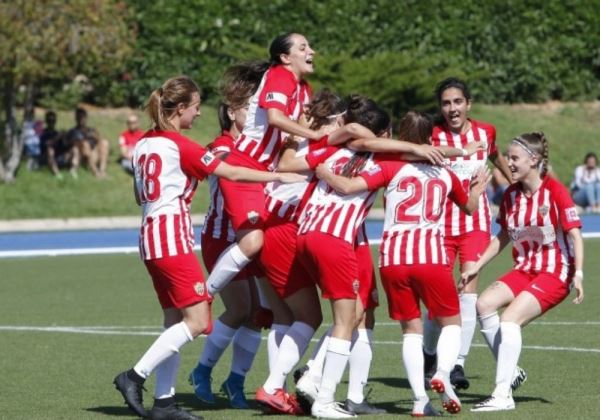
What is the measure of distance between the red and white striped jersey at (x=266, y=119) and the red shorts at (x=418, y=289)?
1.15 meters

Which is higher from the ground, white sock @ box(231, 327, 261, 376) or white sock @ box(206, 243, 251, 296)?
white sock @ box(206, 243, 251, 296)

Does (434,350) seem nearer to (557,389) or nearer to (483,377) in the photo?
(483,377)

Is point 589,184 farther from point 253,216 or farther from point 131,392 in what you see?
point 131,392

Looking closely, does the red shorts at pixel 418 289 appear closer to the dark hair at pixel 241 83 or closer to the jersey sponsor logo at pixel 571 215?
the jersey sponsor logo at pixel 571 215

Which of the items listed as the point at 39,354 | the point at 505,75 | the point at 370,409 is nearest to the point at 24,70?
the point at 505,75

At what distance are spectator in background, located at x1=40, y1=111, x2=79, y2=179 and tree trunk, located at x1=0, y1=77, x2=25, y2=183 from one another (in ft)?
1.51

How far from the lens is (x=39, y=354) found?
35.6 feet

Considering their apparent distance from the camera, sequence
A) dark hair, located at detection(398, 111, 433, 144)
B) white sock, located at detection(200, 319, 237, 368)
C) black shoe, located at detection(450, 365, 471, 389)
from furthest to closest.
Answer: black shoe, located at detection(450, 365, 471, 389), white sock, located at detection(200, 319, 237, 368), dark hair, located at detection(398, 111, 433, 144)

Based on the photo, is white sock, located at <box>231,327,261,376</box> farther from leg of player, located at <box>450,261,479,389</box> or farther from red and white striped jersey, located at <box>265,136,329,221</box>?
leg of player, located at <box>450,261,479,389</box>

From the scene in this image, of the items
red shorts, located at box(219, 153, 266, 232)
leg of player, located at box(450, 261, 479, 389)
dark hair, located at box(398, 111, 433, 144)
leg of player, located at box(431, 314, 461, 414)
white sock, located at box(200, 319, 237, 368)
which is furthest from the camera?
leg of player, located at box(450, 261, 479, 389)

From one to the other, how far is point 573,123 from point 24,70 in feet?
41.9

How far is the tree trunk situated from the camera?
26.3 m

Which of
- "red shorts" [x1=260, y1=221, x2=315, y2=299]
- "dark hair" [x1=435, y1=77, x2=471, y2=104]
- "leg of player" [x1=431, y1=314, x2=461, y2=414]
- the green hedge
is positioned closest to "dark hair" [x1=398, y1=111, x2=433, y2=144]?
"red shorts" [x1=260, y1=221, x2=315, y2=299]

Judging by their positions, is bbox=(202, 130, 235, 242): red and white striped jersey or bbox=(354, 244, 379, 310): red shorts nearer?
bbox=(354, 244, 379, 310): red shorts
